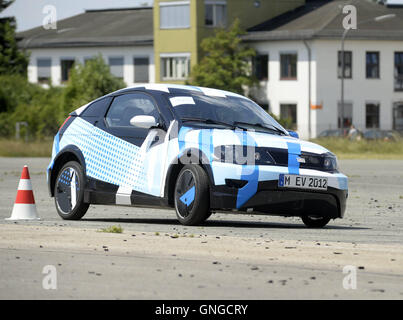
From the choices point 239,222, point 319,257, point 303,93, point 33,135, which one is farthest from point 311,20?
point 319,257

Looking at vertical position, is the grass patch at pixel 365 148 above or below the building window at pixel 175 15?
below

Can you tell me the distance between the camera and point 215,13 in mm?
71062

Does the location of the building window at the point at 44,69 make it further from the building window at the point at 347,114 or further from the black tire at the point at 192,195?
the black tire at the point at 192,195

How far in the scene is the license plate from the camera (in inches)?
454

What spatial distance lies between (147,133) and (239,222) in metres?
1.95

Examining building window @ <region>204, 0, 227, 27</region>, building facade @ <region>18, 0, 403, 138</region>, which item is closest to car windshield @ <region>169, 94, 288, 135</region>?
building facade @ <region>18, 0, 403, 138</region>

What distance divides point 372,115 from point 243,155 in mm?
57715

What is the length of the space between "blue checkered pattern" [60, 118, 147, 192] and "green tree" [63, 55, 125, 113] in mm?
47622

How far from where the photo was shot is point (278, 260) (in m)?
8.71

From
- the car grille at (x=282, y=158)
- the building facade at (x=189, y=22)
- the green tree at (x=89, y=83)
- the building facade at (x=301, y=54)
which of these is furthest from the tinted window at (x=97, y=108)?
the building facade at (x=189, y=22)

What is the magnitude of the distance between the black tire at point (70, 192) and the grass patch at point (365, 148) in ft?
100

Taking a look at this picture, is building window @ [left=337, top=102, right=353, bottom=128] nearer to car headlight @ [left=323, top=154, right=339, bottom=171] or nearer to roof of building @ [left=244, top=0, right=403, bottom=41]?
roof of building @ [left=244, top=0, right=403, bottom=41]

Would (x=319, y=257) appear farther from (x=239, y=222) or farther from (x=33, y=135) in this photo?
(x=33, y=135)

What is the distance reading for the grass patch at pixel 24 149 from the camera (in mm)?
44156
